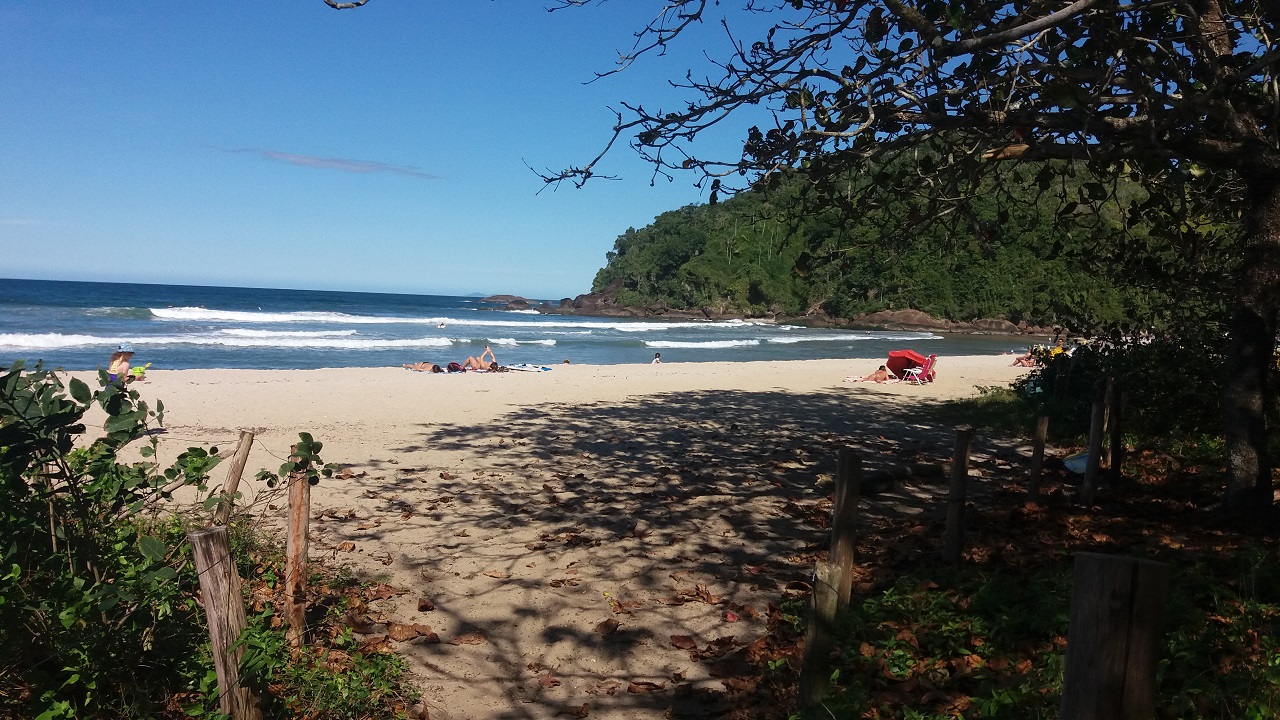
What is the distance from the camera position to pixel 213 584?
9.86 ft

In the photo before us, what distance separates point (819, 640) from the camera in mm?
3443

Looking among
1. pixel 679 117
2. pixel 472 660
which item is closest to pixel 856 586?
pixel 472 660

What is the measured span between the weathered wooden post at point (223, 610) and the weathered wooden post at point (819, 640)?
2203 millimetres

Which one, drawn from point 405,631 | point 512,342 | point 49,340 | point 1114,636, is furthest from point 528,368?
point 1114,636

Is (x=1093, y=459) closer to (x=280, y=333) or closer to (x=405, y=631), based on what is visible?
(x=405, y=631)

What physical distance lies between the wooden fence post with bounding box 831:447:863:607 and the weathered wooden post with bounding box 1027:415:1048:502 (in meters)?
3.29

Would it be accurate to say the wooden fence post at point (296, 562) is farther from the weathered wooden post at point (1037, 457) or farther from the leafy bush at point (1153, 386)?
the leafy bush at point (1153, 386)

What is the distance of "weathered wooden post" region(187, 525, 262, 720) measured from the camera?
2967 millimetres

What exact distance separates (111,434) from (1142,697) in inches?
146

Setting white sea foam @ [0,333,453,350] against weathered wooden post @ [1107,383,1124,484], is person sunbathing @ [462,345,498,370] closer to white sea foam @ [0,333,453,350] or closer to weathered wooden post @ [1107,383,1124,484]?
white sea foam @ [0,333,453,350]

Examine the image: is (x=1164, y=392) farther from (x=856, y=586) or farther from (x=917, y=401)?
(x=917, y=401)

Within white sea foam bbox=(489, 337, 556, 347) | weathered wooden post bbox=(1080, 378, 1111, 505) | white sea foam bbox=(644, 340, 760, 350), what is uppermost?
weathered wooden post bbox=(1080, 378, 1111, 505)

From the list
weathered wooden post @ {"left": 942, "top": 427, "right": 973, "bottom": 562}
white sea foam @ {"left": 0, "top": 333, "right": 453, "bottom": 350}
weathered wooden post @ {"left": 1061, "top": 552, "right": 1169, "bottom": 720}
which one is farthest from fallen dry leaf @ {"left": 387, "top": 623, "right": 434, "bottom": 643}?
white sea foam @ {"left": 0, "top": 333, "right": 453, "bottom": 350}

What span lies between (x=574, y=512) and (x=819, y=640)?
413 centimetres
